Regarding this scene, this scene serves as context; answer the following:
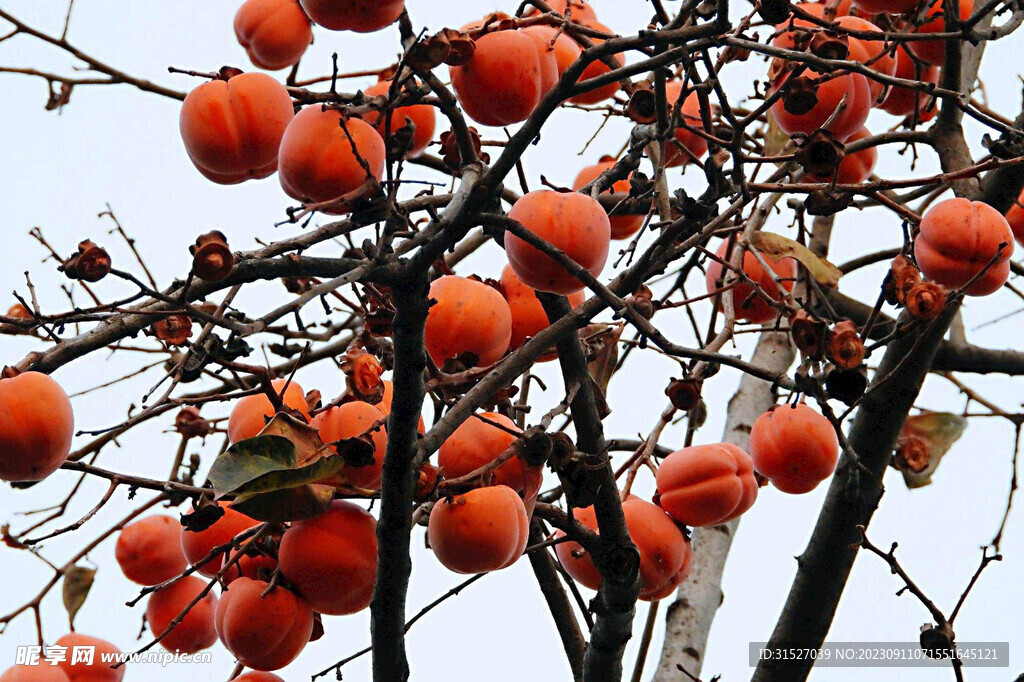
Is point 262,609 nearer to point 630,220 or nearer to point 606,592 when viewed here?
point 606,592

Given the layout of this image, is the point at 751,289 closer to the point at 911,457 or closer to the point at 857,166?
the point at 857,166

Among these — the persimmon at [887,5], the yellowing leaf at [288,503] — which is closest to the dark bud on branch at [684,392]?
the yellowing leaf at [288,503]

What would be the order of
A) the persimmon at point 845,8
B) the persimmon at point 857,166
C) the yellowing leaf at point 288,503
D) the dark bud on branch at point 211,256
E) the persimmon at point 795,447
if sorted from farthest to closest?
the persimmon at point 845,8 < the persimmon at point 857,166 < the persimmon at point 795,447 < the yellowing leaf at point 288,503 < the dark bud on branch at point 211,256

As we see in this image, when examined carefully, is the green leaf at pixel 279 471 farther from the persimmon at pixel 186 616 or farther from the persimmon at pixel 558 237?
the persimmon at pixel 186 616

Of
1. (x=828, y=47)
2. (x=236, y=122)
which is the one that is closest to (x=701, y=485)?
(x=828, y=47)

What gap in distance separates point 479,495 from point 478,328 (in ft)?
0.96

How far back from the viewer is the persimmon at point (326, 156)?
1.51 metres

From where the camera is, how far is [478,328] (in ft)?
5.69

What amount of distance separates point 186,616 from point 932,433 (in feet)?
5.47

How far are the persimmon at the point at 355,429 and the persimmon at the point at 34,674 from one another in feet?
2.95

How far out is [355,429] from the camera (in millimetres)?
1626

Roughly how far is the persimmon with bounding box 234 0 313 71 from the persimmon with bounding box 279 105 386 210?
365mm

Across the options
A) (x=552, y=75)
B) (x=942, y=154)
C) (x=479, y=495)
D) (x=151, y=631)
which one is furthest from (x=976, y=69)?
(x=151, y=631)

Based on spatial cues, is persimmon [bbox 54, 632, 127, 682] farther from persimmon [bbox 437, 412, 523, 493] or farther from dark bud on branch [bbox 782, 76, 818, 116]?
dark bud on branch [bbox 782, 76, 818, 116]
